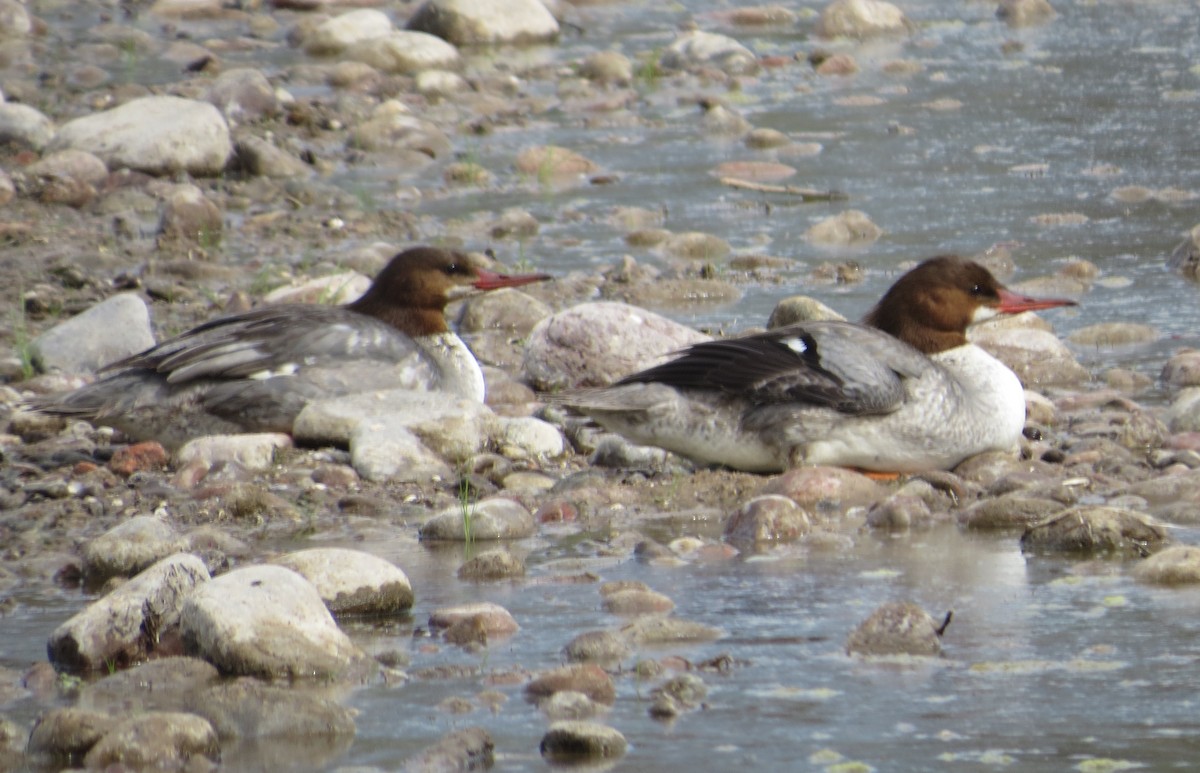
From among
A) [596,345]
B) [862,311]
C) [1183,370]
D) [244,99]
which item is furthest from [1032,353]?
[244,99]

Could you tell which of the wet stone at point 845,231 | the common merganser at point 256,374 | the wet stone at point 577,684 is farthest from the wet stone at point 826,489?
the wet stone at point 845,231

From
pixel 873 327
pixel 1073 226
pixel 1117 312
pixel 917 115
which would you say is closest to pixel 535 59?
pixel 917 115

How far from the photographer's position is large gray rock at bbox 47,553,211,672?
445 centimetres

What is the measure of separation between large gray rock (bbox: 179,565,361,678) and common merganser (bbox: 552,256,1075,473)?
2364 millimetres

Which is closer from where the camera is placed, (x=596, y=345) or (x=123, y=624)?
(x=123, y=624)

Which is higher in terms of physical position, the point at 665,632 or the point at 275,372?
the point at 665,632

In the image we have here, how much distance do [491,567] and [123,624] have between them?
1.10 m

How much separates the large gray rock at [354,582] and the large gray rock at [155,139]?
7.05 m

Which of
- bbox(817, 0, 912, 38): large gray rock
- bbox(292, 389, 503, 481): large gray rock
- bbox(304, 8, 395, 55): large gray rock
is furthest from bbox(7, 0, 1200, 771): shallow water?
bbox(304, 8, 395, 55): large gray rock

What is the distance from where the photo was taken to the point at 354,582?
4848 millimetres

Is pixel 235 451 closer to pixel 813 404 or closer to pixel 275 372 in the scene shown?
pixel 275 372

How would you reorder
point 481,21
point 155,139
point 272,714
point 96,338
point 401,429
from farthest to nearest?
point 481,21 < point 155,139 < point 96,338 < point 401,429 < point 272,714

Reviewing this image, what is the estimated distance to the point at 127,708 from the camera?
4.14 metres

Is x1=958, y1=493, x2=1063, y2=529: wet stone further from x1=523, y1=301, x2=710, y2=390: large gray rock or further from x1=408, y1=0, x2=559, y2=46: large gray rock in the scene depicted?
x1=408, y1=0, x2=559, y2=46: large gray rock
